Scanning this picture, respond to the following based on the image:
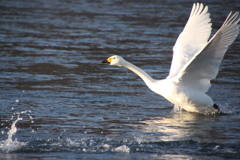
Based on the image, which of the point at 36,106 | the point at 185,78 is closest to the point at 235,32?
the point at 185,78

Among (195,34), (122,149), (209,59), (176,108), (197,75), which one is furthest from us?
(195,34)

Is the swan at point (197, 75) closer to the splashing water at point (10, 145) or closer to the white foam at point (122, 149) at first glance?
the white foam at point (122, 149)

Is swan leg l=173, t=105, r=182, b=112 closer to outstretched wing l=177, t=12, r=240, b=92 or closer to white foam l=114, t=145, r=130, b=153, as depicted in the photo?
outstretched wing l=177, t=12, r=240, b=92

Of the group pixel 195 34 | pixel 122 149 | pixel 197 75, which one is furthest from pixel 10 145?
Answer: pixel 195 34

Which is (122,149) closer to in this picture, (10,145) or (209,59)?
(10,145)

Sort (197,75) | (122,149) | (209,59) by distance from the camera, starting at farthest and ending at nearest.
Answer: (197,75) → (209,59) → (122,149)

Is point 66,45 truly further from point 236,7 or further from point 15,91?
point 236,7

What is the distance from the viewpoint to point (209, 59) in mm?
8539

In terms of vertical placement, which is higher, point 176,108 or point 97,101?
point 97,101

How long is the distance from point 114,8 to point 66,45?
42.4 feet

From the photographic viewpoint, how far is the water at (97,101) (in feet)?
22.7

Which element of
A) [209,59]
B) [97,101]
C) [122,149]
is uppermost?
[209,59]

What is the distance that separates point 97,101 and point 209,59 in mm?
2580

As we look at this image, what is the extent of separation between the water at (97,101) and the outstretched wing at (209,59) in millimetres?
704
